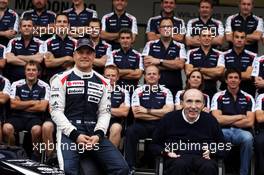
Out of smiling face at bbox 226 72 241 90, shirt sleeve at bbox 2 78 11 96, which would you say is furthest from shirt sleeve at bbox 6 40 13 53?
smiling face at bbox 226 72 241 90

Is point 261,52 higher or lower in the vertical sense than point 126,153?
higher

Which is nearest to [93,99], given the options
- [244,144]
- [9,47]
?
[244,144]

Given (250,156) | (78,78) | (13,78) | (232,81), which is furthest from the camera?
(13,78)

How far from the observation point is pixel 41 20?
991 centimetres

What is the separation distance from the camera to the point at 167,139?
7418 mm

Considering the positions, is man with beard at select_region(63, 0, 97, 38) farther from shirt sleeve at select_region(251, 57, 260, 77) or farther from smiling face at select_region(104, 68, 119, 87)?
shirt sleeve at select_region(251, 57, 260, 77)

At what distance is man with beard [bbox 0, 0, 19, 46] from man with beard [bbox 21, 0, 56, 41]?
0.56ft

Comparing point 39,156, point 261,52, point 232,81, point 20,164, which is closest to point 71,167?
point 20,164

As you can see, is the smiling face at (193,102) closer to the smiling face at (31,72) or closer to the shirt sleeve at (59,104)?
the shirt sleeve at (59,104)

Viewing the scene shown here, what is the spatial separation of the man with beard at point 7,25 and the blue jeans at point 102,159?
152 inches

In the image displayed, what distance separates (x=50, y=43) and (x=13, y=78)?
0.72m

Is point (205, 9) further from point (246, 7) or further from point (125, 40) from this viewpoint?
point (125, 40)

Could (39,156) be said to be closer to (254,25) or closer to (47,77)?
(47,77)

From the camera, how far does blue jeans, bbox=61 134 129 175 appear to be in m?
6.10
